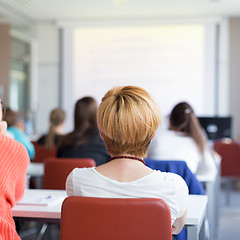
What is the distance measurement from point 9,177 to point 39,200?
401 mm

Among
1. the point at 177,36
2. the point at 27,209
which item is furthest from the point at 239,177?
the point at 27,209

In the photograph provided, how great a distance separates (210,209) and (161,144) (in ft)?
2.24

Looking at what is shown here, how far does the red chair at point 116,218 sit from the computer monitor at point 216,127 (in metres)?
4.33

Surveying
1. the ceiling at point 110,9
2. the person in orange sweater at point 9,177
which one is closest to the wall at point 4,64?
the ceiling at point 110,9

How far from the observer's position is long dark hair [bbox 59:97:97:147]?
322cm

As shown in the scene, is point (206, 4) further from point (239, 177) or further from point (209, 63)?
point (239, 177)

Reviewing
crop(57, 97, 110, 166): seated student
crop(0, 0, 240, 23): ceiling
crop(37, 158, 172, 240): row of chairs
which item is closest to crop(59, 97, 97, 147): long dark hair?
crop(57, 97, 110, 166): seated student

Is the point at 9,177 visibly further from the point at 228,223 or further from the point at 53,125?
the point at 228,223

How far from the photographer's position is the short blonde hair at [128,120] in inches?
57.3

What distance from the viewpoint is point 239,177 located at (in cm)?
533

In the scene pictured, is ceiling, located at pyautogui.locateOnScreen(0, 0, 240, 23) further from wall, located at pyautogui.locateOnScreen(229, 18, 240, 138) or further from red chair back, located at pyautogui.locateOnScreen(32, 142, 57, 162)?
red chair back, located at pyautogui.locateOnScreen(32, 142, 57, 162)

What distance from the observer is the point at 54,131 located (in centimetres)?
439

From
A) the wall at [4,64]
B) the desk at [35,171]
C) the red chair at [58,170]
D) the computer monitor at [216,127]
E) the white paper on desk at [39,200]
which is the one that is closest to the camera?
the white paper on desk at [39,200]

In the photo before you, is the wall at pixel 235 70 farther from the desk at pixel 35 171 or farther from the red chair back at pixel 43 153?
the desk at pixel 35 171
